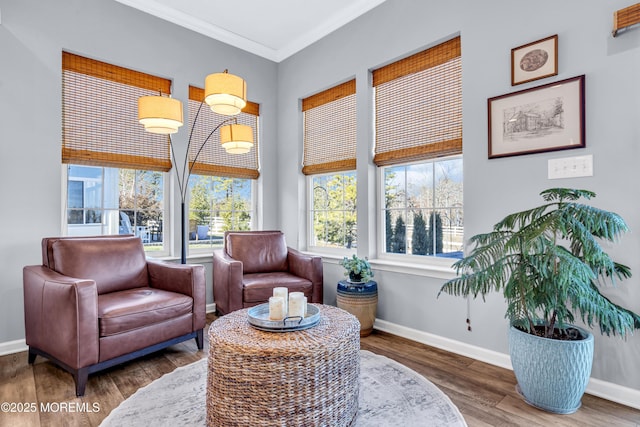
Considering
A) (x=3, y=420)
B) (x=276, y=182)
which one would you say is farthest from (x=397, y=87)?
(x=3, y=420)

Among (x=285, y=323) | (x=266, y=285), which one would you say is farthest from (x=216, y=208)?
(x=285, y=323)

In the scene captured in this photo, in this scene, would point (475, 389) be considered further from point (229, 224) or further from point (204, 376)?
point (229, 224)

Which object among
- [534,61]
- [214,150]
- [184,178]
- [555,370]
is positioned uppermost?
[534,61]

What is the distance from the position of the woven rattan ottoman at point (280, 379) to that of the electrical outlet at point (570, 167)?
167cm

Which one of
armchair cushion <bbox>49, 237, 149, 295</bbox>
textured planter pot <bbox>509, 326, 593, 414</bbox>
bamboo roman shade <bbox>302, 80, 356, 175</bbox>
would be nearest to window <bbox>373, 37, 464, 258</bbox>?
bamboo roman shade <bbox>302, 80, 356, 175</bbox>

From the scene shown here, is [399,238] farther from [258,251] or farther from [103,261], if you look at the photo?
[103,261]

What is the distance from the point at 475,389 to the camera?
209 cm

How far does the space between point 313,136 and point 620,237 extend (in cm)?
287

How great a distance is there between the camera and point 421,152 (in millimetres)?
2936

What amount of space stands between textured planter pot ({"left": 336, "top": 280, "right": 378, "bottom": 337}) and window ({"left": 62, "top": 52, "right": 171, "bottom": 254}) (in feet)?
6.30

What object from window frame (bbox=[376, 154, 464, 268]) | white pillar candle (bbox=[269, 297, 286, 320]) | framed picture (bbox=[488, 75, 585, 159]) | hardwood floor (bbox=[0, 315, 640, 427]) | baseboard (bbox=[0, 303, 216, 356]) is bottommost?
hardwood floor (bbox=[0, 315, 640, 427])

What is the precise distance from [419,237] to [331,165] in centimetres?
124

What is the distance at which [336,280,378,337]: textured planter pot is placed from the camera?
9.63 feet

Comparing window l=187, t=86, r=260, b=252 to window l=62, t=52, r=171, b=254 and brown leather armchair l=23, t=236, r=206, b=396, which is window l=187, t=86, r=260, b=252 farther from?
brown leather armchair l=23, t=236, r=206, b=396
